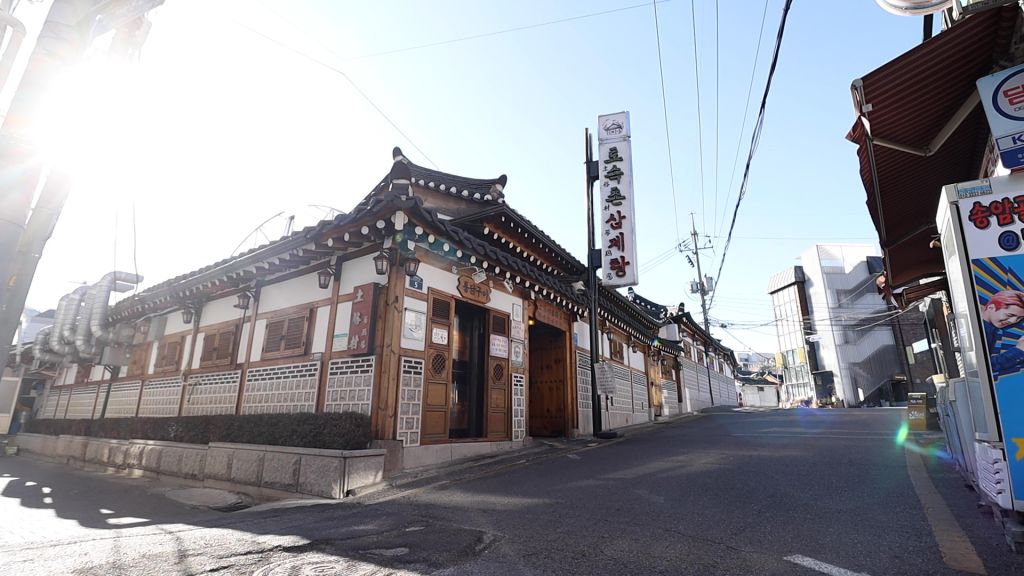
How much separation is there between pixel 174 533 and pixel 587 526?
4.11 m

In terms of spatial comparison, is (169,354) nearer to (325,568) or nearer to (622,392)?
(325,568)

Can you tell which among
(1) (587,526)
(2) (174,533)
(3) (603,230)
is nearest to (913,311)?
(3) (603,230)

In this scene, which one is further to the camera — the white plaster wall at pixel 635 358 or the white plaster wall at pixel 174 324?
the white plaster wall at pixel 635 358

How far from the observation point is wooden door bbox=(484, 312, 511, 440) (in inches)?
388

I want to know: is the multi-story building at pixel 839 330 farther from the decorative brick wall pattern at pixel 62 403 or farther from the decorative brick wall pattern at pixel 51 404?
the decorative brick wall pattern at pixel 51 404

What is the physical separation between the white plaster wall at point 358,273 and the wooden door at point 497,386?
2.46m

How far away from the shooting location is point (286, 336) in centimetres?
970

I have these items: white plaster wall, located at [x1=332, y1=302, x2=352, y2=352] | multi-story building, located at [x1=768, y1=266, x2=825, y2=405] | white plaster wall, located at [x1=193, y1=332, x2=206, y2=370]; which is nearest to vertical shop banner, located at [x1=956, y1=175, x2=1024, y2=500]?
white plaster wall, located at [x1=332, y1=302, x2=352, y2=352]

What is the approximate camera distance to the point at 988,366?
3.12 m

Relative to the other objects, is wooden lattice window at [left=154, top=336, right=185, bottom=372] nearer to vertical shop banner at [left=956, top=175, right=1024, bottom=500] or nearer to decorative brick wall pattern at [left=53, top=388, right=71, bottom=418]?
decorative brick wall pattern at [left=53, top=388, right=71, bottom=418]

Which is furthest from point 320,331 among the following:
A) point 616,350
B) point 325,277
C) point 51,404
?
point 51,404

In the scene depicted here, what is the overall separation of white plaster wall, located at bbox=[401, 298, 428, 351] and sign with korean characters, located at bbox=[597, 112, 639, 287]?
20.8 ft

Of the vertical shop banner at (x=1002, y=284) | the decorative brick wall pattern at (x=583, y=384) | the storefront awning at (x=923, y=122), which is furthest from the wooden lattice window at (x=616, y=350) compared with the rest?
the vertical shop banner at (x=1002, y=284)

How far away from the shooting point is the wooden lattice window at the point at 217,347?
11.0m
